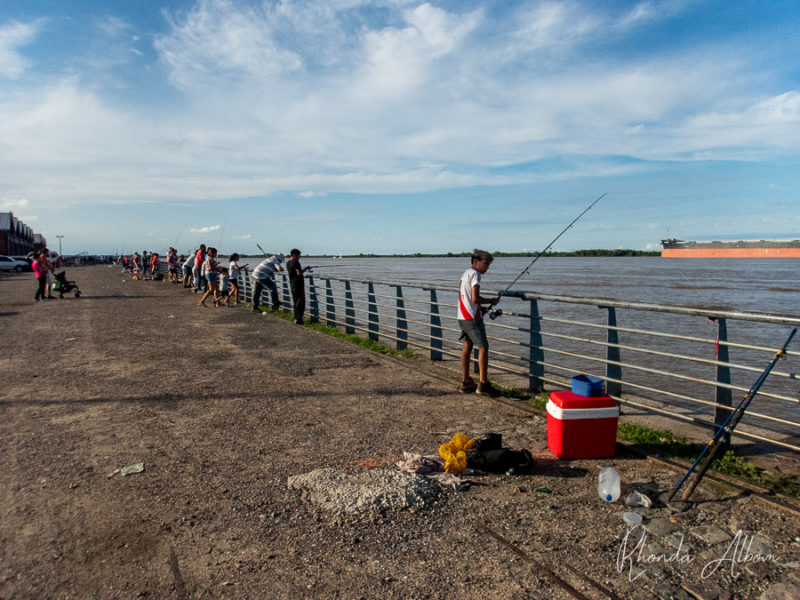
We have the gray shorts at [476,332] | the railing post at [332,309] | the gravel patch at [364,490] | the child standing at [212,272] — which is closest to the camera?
the gravel patch at [364,490]

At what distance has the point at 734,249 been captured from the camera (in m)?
108

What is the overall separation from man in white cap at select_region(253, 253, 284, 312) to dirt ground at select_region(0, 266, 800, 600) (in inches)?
351

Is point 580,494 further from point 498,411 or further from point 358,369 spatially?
point 358,369

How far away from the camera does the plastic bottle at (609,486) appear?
3.61 m

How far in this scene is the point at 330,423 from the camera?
5340 mm

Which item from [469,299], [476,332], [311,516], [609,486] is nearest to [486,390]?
[476,332]

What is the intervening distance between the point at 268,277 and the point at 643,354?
998cm

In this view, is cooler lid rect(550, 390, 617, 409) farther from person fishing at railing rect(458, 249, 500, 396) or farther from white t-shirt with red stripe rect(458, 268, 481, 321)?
white t-shirt with red stripe rect(458, 268, 481, 321)

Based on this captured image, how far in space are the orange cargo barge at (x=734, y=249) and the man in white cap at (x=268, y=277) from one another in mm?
108131

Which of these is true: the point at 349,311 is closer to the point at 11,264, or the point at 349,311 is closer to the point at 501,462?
the point at 501,462

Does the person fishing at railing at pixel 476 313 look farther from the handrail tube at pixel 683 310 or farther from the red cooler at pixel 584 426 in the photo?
the red cooler at pixel 584 426

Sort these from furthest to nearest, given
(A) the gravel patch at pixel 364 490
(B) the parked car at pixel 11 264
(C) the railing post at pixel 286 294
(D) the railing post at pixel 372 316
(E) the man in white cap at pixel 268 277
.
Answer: (B) the parked car at pixel 11 264, (C) the railing post at pixel 286 294, (E) the man in white cap at pixel 268 277, (D) the railing post at pixel 372 316, (A) the gravel patch at pixel 364 490

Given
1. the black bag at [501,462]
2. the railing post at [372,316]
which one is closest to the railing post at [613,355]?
the black bag at [501,462]

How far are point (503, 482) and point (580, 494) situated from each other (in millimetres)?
538
